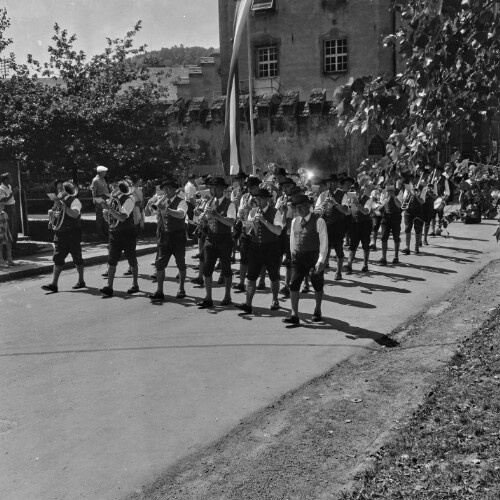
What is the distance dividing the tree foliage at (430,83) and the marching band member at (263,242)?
4632mm

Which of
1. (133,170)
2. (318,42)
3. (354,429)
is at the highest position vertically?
(318,42)

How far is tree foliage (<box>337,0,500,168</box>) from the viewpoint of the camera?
4.58 metres

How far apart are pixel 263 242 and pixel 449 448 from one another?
5311 mm

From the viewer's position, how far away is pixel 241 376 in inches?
279

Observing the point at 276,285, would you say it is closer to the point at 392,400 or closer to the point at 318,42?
the point at 392,400

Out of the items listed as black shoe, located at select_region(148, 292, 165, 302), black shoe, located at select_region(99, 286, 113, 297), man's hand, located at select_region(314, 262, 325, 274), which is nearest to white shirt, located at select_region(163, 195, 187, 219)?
black shoe, located at select_region(148, 292, 165, 302)

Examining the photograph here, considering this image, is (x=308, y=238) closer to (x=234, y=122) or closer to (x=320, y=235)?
(x=320, y=235)

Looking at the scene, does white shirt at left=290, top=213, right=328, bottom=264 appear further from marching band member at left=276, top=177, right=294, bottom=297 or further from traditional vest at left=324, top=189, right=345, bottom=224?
traditional vest at left=324, top=189, right=345, bottom=224

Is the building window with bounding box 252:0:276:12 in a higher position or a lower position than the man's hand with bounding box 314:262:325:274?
higher

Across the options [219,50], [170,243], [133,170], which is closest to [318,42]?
[219,50]

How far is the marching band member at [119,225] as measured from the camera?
440 inches

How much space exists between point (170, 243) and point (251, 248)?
160 cm

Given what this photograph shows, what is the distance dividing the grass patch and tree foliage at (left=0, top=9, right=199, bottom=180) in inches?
602

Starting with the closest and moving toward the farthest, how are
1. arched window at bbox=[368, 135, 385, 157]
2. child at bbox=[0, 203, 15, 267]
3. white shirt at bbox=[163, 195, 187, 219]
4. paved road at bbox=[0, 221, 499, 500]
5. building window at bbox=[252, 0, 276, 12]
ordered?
paved road at bbox=[0, 221, 499, 500]
white shirt at bbox=[163, 195, 187, 219]
child at bbox=[0, 203, 15, 267]
arched window at bbox=[368, 135, 385, 157]
building window at bbox=[252, 0, 276, 12]
